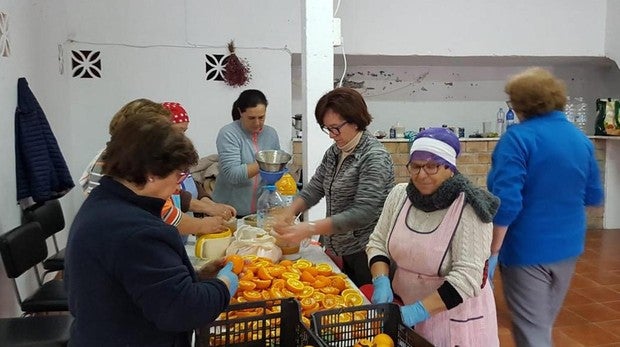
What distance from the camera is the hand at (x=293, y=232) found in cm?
219

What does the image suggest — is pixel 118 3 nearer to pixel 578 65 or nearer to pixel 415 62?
pixel 415 62

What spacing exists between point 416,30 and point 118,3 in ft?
9.23

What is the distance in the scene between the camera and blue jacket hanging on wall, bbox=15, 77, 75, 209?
2979 millimetres

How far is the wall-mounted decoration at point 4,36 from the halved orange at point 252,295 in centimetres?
206

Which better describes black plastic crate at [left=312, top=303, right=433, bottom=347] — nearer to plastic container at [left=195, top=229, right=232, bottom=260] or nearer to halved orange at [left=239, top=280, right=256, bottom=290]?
halved orange at [left=239, top=280, right=256, bottom=290]

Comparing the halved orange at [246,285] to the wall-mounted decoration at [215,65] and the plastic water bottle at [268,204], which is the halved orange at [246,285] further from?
the wall-mounted decoration at [215,65]

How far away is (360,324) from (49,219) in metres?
2.34

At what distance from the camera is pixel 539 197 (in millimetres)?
2201

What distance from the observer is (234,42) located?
4.96 metres

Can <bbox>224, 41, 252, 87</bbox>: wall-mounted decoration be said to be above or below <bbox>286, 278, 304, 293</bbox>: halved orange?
above

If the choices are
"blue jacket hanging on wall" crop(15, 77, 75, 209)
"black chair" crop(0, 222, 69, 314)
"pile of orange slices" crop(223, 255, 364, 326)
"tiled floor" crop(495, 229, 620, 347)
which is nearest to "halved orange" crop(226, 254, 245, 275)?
"pile of orange slices" crop(223, 255, 364, 326)

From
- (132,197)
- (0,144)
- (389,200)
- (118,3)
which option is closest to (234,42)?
(118,3)

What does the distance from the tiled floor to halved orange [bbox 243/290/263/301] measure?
5.98ft

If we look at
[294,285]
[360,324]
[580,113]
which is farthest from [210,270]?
[580,113]
